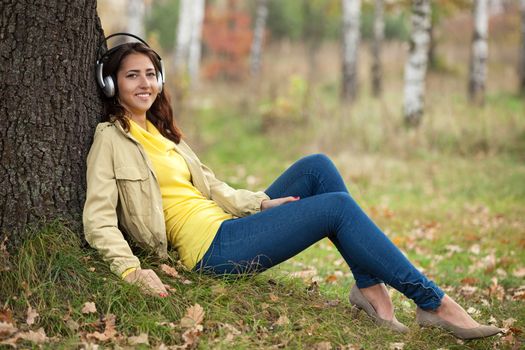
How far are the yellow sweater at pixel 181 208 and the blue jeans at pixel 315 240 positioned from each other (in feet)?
0.23

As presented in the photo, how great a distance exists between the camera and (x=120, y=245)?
3.38 m

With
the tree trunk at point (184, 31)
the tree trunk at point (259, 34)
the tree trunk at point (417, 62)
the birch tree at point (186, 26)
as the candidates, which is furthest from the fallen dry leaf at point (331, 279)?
the tree trunk at point (259, 34)

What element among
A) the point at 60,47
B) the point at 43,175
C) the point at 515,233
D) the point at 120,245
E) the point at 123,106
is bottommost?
the point at 515,233

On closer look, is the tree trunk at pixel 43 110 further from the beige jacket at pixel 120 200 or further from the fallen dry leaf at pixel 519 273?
the fallen dry leaf at pixel 519 273

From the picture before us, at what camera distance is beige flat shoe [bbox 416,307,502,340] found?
3.47 metres

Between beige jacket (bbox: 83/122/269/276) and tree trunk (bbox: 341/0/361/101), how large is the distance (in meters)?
12.0

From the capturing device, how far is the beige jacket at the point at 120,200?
3.38 m

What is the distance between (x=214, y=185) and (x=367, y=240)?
1.08 m

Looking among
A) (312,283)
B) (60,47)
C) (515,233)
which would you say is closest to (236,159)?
(515,233)

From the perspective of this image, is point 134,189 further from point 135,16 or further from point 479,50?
point 479,50

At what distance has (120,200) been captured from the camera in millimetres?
3592

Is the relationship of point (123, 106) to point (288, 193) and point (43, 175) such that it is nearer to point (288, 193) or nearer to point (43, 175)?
point (43, 175)

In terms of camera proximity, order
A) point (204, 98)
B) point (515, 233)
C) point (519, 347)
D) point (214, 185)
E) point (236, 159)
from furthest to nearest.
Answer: point (204, 98) → point (236, 159) → point (515, 233) → point (214, 185) → point (519, 347)

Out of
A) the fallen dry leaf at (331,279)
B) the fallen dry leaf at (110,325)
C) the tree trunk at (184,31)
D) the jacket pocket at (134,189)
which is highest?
the tree trunk at (184,31)
